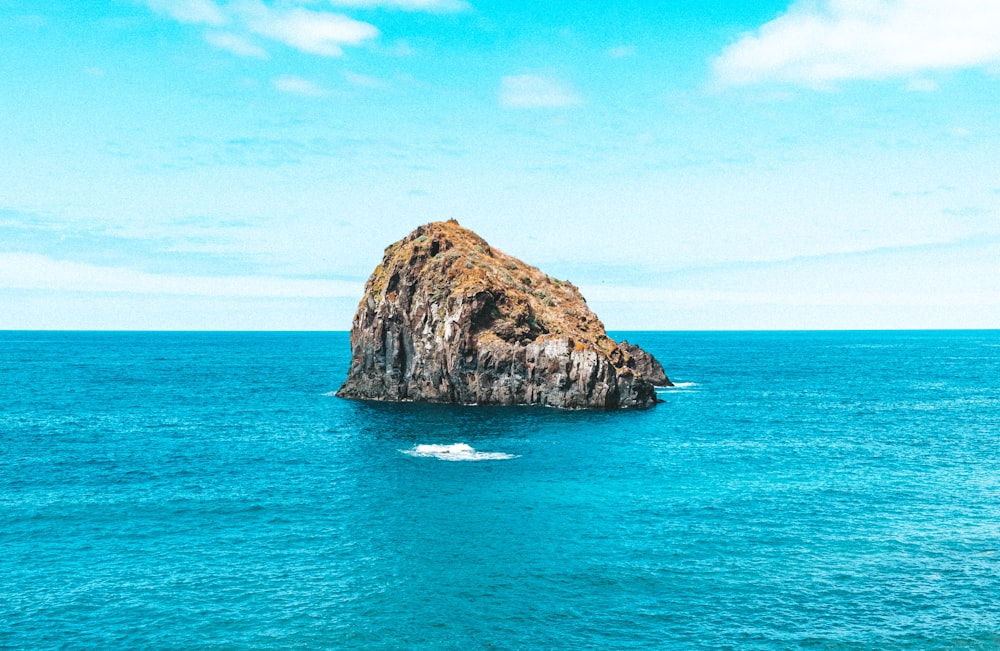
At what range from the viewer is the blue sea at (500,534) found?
4434cm

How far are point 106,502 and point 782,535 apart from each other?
5948cm

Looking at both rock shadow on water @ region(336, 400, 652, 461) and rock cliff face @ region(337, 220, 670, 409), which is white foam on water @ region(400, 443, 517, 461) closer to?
rock shadow on water @ region(336, 400, 652, 461)

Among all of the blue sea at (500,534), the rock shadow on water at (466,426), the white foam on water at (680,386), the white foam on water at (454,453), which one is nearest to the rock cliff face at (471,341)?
the rock shadow on water at (466,426)

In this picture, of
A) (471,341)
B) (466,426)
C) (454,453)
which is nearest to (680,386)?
(471,341)

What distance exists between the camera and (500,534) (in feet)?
200

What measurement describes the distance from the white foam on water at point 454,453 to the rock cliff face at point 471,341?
36.3 meters

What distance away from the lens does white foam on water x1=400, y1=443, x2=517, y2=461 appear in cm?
8844

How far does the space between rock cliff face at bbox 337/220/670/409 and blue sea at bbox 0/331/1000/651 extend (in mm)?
13838

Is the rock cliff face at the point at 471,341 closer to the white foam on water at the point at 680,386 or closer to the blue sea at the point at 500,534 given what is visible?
the blue sea at the point at 500,534

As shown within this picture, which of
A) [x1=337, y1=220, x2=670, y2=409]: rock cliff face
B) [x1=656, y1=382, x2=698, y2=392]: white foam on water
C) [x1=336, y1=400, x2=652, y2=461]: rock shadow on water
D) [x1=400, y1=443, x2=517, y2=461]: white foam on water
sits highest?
[x1=337, y1=220, x2=670, y2=409]: rock cliff face

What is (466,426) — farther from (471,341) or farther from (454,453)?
(471,341)

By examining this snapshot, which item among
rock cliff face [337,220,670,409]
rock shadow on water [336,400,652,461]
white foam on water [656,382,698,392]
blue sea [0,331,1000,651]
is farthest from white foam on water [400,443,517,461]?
→ white foam on water [656,382,698,392]

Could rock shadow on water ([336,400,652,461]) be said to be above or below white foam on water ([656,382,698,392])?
below

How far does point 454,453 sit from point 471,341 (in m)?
41.8
